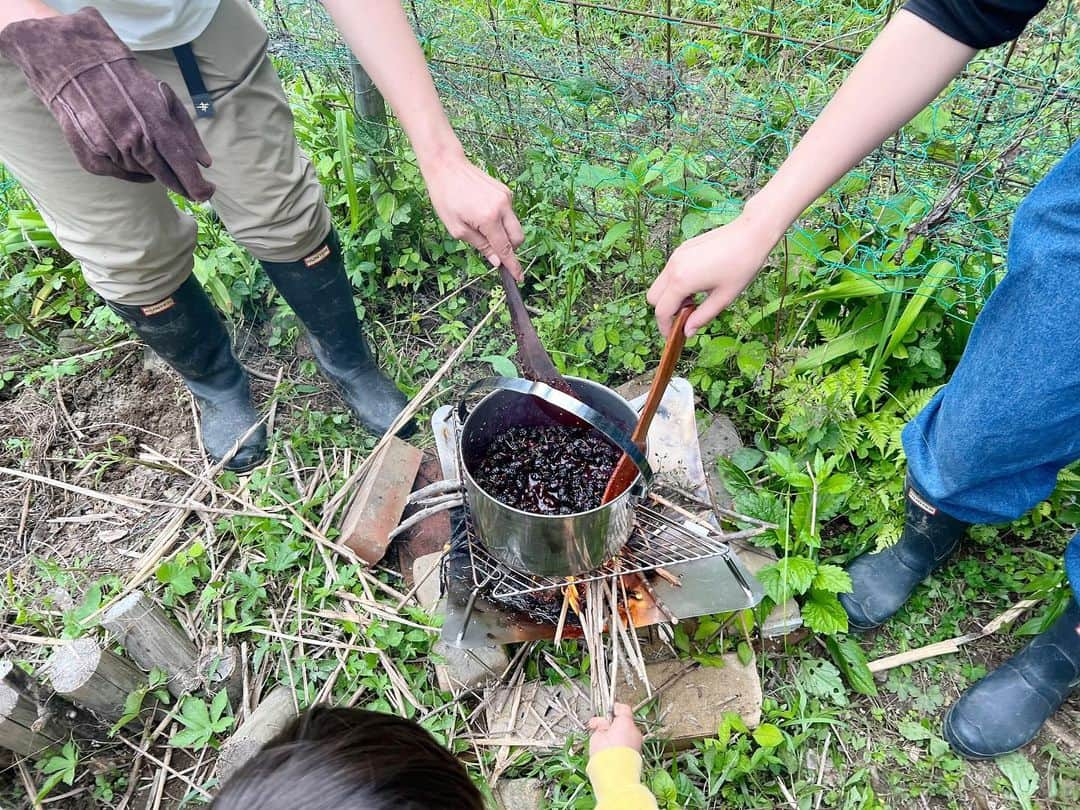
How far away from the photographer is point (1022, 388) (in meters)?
1.49

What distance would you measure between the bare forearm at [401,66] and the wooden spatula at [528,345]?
37 centimetres

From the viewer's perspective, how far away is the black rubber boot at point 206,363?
2.41m

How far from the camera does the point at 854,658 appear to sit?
83.2 inches

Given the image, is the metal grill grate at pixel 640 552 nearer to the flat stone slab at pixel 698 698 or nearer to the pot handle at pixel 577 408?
the flat stone slab at pixel 698 698

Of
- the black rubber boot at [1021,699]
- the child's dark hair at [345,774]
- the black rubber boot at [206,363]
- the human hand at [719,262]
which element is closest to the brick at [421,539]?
the black rubber boot at [206,363]

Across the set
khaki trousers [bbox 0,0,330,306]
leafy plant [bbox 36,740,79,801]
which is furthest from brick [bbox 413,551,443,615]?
khaki trousers [bbox 0,0,330,306]

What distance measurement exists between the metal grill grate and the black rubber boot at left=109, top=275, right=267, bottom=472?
1.20 meters

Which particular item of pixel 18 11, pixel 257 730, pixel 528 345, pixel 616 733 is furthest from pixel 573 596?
pixel 18 11

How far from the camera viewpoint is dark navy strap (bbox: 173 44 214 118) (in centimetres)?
197

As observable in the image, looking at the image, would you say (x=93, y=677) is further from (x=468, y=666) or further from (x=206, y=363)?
(x=206, y=363)

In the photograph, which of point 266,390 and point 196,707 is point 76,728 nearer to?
point 196,707

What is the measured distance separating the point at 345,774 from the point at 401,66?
157 centimetres

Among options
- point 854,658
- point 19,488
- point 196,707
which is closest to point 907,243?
point 854,658

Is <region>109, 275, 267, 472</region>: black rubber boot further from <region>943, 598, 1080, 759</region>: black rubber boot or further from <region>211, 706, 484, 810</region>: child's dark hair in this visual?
<region>943, 598, 1080, 759</region>: black rubber boot
